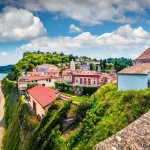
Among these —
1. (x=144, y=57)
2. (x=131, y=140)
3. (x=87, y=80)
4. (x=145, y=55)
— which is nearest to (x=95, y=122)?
(x=131, y=140)

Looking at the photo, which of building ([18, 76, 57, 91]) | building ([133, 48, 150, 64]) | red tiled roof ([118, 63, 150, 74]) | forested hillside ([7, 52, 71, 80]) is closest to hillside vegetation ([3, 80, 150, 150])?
red tiled roof ([118, 63, 150, 74])

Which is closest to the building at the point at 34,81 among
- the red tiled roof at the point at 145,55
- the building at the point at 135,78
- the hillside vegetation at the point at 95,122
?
the red tiled roof at the point at 145,55

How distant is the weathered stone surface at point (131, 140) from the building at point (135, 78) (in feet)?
35.5

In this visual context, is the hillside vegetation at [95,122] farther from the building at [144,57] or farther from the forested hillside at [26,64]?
the forested hillside at [26,64]

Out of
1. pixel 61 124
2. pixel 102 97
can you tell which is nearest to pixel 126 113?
pixel 102 97

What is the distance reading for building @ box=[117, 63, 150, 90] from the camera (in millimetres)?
19656

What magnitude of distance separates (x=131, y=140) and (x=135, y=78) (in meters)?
12.4

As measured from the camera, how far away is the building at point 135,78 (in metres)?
19.7

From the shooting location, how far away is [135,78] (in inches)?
805

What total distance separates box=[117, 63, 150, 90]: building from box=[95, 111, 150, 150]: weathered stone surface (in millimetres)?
10822

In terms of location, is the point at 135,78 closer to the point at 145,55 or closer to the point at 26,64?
the point at 145,55

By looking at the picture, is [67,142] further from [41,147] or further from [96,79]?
[96,79]

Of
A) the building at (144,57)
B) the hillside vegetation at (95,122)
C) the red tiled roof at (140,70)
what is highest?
the building at (144,57)

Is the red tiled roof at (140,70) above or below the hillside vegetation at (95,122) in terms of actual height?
above
